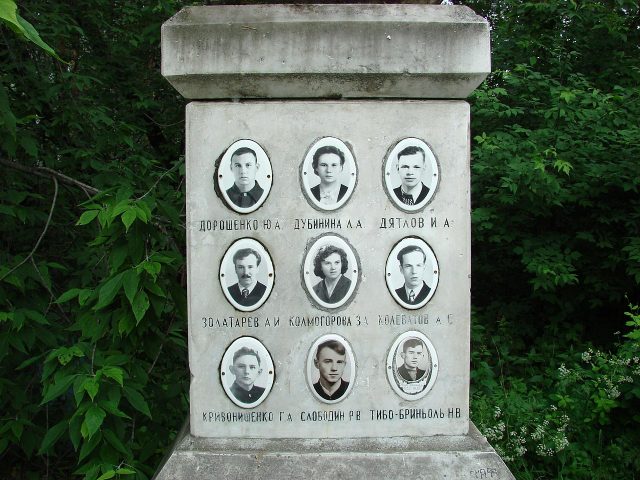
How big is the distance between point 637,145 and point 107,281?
12.3 ft

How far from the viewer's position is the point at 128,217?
2400 mm

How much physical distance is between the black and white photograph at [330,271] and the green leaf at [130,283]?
2.06 ft

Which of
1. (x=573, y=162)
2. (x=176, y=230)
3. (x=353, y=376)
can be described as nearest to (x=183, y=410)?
(x=176, y=230)

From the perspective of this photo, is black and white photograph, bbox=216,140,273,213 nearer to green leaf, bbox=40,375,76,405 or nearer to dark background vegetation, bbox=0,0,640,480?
dark background vegetation, bbox=0,0,640,480

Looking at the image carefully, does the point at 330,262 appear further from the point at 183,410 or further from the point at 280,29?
the point at 183,410

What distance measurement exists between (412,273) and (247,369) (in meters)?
0.62

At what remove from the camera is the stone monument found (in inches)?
86.0

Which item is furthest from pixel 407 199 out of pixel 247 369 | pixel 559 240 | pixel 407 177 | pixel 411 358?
pixel 559 240

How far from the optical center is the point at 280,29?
2.14m

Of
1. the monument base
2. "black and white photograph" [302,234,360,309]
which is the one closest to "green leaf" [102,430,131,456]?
the monument base

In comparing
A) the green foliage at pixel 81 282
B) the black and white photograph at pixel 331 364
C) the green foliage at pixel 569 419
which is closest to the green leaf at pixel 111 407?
the green foliage at pixel 81 282

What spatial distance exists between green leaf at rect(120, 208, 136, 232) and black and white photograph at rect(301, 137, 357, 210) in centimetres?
64

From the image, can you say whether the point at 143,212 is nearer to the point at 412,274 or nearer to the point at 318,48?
the point at 318,48

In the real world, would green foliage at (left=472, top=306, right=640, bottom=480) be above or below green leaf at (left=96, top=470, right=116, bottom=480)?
below
